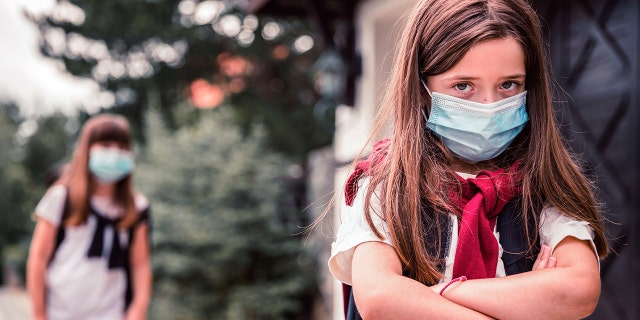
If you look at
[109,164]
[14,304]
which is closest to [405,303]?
[109,164]

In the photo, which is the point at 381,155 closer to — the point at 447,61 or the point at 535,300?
the point at 447,61

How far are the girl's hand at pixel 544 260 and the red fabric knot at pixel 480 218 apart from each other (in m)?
0.09

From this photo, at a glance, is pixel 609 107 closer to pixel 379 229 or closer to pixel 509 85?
pixel 509 85

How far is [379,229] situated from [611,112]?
2746 mm

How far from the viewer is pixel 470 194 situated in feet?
5.34

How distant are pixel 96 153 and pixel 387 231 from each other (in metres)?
2.57

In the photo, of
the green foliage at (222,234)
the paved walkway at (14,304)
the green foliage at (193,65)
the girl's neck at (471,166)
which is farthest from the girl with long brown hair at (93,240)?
the green foliage at (193,65)

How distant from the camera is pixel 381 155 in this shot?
1714 millimetres

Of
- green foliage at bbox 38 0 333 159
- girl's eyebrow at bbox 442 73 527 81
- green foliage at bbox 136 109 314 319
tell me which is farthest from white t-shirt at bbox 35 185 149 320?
green foliage at bbox 38 0 333 159

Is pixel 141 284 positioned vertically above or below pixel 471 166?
below

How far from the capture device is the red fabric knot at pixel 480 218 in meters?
1.55

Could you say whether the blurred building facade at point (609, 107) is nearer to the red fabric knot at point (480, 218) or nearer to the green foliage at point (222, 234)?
the red fabric knot at point (480, 218)

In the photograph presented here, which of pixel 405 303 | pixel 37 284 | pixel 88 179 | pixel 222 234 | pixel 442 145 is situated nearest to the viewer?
pixel 405 303

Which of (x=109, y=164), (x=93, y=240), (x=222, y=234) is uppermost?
(x=109, y=164)
